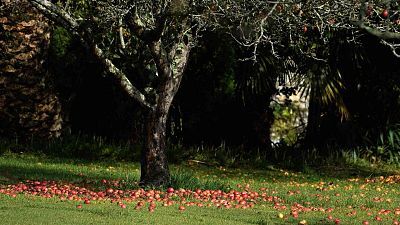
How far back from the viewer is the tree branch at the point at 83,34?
495 inches

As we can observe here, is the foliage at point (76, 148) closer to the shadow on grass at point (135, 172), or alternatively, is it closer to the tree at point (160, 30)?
the shadow on grass at point (135, 172)

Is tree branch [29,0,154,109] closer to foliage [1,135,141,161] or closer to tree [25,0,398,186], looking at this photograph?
tree [25,0,398,186]

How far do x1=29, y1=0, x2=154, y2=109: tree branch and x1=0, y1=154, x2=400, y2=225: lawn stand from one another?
1313 mm

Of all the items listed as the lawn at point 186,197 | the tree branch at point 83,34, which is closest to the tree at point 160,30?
the tree branch at point 83,34

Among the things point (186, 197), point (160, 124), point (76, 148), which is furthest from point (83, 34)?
point (76, 148)

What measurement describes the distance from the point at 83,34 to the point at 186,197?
8.37ft

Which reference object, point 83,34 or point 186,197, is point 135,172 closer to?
point 186,197

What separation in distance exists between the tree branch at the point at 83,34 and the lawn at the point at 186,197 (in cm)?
131

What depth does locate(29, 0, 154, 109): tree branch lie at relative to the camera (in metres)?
12.6

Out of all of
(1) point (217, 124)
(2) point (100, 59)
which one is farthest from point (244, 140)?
(2) point (100, 59)

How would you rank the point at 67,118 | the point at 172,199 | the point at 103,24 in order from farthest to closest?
the point at 67,118
the point at 103,24
the point at 172,199

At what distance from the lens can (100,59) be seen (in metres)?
12.8

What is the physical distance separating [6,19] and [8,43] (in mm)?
504

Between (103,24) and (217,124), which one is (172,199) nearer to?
(103,24)
